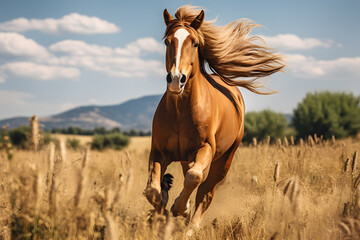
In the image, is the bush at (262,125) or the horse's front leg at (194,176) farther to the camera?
the bush at (262,125)

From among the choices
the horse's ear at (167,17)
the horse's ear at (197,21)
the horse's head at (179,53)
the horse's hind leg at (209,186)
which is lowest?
the horse's hind leg at (209,186)

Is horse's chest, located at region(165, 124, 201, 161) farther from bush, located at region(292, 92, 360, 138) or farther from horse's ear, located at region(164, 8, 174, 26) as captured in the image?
bush, located at region(292, 92, 360, 138)

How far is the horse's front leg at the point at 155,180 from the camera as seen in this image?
3.85m

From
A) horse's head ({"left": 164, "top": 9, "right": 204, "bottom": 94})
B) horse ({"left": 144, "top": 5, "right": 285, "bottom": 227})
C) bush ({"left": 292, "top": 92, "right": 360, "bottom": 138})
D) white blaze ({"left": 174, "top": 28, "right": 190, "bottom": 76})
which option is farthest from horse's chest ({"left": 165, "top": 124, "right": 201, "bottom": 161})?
bush ({"left": 292, "top": 92, "right": 360, "bottom": 138})

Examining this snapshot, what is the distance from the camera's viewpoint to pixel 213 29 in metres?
5.22

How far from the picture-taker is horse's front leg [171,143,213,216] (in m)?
3.82

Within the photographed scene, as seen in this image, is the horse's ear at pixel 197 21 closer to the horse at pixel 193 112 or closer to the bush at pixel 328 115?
the horse at pixel 193 112

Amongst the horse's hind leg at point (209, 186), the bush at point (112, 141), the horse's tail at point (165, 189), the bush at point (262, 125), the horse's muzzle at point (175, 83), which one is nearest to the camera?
the horse's muzzle at point (175, 83)

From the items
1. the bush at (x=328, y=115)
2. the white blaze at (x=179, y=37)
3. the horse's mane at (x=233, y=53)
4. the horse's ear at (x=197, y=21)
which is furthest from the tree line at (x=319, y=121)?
the white blaze at (x=179, y=37)

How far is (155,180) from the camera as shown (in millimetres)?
3932

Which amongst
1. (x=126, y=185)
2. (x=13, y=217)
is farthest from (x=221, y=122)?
(x=13, y=217)

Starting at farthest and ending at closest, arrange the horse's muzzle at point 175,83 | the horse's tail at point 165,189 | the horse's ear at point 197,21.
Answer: the horse's ear at point 197,21 → the horse's tail at point 165,189 → the horse's muzzle at point 175,83

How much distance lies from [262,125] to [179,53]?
2664 cm

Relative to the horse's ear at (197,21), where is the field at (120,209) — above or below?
below
